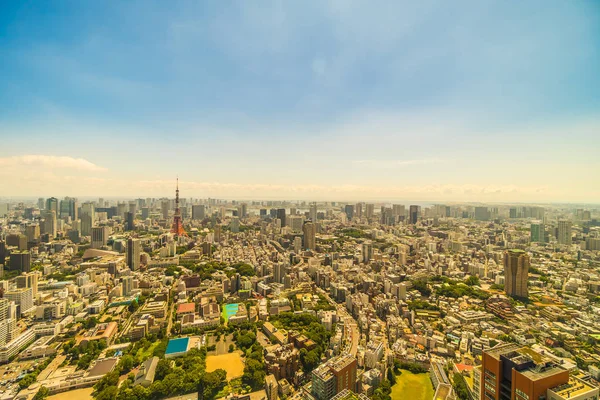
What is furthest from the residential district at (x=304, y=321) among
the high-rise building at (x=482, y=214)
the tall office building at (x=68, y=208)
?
the high-rise building at (x=482, y=214)

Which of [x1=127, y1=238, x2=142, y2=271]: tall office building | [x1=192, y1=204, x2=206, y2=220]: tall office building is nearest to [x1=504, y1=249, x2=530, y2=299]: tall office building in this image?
[x1=127, y1=238, x2=142, y2=271]: tall office building

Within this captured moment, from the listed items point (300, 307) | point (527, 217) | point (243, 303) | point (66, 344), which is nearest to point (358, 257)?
point (300, 307)

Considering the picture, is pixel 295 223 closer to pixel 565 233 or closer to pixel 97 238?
pixel 97 238

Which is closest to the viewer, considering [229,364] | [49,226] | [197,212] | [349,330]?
[229,364]

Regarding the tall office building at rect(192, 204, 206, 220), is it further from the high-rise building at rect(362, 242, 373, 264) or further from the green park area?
the green park area

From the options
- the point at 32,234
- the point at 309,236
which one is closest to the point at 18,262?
the point at 32,234

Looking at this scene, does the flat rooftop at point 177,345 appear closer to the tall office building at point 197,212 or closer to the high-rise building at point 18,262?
the high-rise building at point 18,262

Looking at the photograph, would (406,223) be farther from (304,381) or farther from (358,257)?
(304,381)
